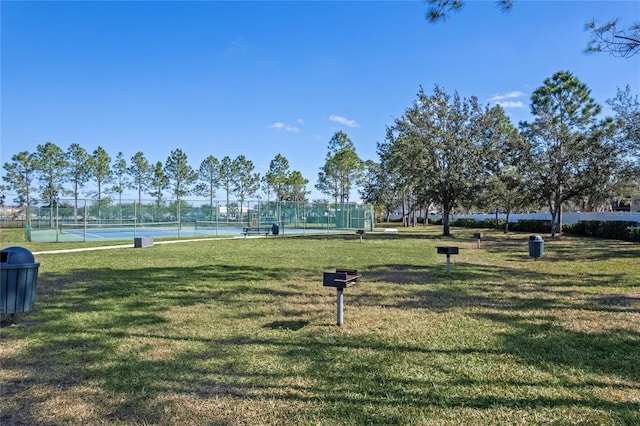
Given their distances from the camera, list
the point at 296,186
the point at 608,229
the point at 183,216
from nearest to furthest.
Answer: the point at 608,229, the point at 183,216, the point at 296,186

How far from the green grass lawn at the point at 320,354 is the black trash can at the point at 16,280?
1.03 ft

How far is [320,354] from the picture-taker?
13.0 ft

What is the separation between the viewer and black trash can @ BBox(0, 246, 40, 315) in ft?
15.5

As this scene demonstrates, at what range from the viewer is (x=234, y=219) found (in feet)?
93.9

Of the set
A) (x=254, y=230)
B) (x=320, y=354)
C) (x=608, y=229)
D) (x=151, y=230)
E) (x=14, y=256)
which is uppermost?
(x=14, y=256)

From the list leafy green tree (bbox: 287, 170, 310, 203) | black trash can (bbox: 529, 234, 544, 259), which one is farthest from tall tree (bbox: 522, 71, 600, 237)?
leafy green tree (bbox: 287, 170, 310, 203)

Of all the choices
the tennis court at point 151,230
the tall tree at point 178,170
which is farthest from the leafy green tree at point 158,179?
the tennis court at point 151,230

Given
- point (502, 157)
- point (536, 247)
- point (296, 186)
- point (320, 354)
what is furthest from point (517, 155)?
point (296, 186)

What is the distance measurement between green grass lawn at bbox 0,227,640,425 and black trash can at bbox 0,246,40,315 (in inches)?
12.3

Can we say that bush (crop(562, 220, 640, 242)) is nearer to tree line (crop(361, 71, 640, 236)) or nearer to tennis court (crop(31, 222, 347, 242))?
tree line (crop(361, 71, 640, 236))

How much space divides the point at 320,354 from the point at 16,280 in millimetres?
3876

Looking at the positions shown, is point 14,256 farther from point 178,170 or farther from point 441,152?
point 178,170

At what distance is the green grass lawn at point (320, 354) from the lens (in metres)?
2.86

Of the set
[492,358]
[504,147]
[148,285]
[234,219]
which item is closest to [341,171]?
[234,219]
